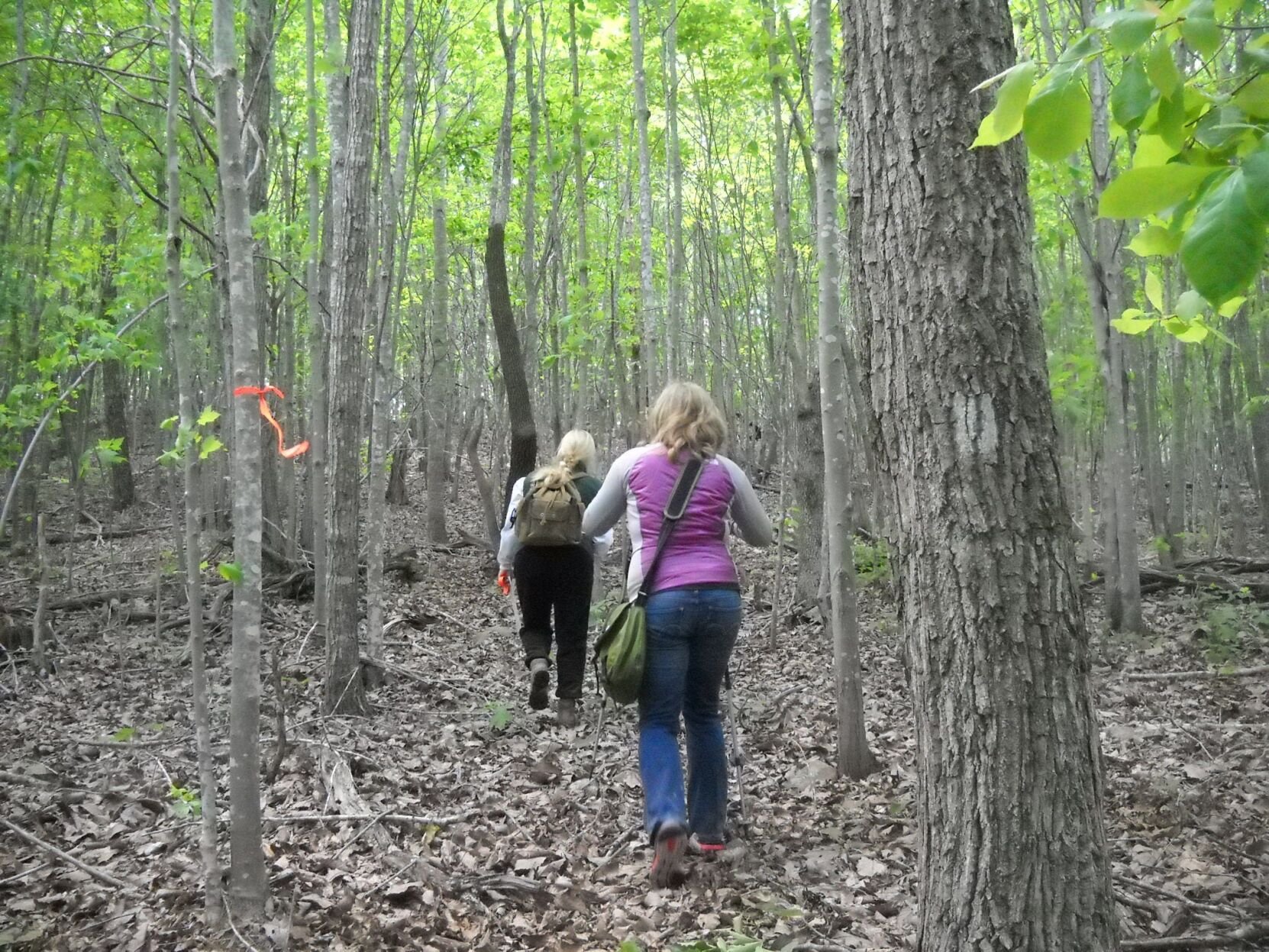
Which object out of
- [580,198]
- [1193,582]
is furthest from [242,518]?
[1193,582]

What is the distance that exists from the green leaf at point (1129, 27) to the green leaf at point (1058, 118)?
73mm

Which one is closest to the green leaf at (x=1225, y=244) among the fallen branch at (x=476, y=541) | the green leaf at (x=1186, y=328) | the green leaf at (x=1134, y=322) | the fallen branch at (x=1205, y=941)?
the green leaf at (x=1186, y=328)

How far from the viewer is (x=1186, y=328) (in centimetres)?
206

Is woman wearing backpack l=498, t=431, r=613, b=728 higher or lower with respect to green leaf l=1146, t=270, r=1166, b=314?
lower

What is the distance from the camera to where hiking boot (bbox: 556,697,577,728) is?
5406 mm

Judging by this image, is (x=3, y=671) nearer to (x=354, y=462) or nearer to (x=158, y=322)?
(x=354, y=462)

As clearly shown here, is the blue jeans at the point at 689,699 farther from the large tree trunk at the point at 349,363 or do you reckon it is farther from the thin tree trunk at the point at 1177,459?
the thin tree trunk at the point at 1177,459

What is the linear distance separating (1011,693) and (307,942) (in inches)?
90.4

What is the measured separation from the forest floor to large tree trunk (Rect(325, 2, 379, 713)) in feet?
1.22

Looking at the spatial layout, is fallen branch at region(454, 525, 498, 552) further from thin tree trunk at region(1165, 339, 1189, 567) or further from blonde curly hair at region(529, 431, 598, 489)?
thin tree trunk at region(1165, 339, 1189, 567)

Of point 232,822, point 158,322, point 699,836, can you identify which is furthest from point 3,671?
point 699,836

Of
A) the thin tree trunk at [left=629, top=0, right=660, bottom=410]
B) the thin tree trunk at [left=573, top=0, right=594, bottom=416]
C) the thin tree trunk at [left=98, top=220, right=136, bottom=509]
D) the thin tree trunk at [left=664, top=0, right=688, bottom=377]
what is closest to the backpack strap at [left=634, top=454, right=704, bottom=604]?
the thin tree trunk at [left=629, top=0, right=660, bottom=410]

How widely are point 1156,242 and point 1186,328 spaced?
749 millimetres

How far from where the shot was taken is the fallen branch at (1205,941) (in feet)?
8.09
